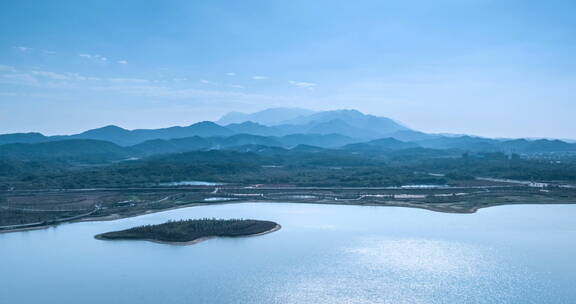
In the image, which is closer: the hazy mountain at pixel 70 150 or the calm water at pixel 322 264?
the calm water at pixel 322 264

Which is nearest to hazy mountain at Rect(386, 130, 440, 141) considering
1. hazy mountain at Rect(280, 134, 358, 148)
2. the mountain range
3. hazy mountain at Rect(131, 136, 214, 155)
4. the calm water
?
the mountain range

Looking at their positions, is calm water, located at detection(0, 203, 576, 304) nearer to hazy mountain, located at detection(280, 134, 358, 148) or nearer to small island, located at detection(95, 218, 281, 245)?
small island, located at detection(95, 218, 281, 245)

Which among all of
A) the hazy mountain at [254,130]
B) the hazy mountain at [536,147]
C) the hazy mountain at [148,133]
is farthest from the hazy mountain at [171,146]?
the hazy mountain at [536,147]

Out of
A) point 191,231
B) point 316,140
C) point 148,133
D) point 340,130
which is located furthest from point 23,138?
point 191,231

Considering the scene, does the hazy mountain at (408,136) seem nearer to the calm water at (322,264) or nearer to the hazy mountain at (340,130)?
the hazy mountain at (340,130)

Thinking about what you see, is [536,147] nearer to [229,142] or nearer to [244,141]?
[244,141]
